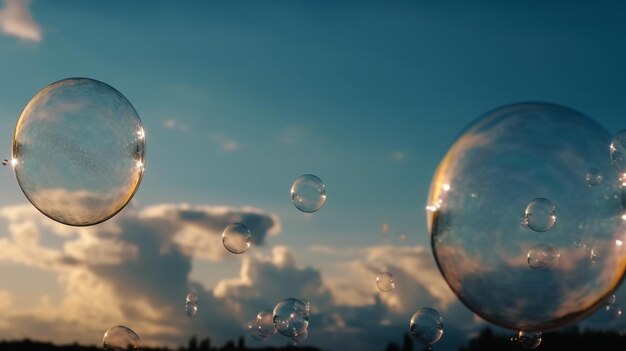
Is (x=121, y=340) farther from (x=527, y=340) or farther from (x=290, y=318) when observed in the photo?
(x=527, y=340)

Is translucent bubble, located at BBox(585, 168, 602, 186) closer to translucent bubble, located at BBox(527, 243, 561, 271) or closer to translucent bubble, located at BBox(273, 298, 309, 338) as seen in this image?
translucent bubble, located at BBox(527, 243, 561, 271)

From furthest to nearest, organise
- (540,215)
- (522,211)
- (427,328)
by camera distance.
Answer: (427,328) → (540,215) → (522,211)

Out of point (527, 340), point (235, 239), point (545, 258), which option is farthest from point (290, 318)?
point (545, 258)

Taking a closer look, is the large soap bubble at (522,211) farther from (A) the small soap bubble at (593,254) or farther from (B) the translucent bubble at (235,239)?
(B) the translucent bubble at (235,239)

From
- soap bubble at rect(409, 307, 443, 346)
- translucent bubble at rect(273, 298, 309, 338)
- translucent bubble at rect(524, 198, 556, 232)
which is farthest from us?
translucent bubble at rect(273, 298, 309, 338)

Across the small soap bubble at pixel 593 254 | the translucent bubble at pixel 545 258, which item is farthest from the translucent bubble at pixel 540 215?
the small soap bubble at pixel 593 254

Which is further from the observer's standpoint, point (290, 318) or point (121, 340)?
point (290, 318)

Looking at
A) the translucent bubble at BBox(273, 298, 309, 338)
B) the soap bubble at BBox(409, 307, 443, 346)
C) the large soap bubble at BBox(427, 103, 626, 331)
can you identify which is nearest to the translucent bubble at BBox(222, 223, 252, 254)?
the translucent bubble at BBox(273, 298, 309, 338)
